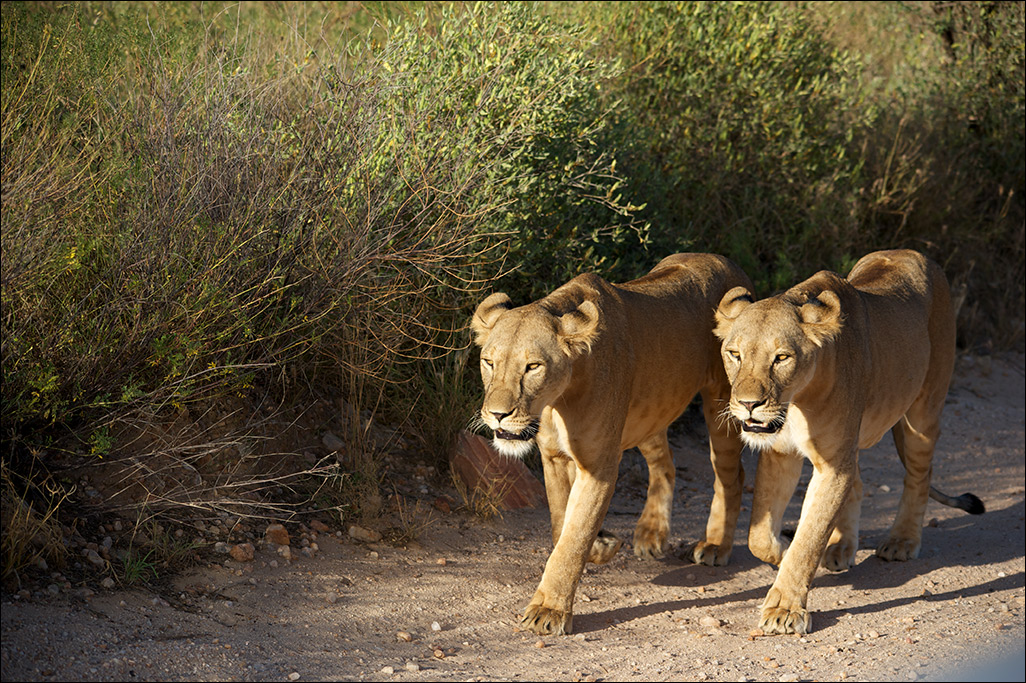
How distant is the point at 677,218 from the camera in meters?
9.27

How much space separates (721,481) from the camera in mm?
5914

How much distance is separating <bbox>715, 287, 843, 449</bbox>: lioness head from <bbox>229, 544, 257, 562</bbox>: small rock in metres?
2.49

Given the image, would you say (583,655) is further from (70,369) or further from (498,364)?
(70,369)

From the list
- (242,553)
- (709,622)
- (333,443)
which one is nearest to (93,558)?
(242,553)

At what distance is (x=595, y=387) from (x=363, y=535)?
1.78 meters

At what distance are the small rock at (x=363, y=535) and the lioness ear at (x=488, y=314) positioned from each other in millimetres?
1526

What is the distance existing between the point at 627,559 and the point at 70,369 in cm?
315

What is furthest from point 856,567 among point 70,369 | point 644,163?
point 70,369

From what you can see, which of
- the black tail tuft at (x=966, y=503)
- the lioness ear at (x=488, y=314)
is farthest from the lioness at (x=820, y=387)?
the lioness ear at (x=488, y=314)

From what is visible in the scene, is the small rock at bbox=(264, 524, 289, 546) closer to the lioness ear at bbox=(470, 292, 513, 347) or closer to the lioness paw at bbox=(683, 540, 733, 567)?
the lioness ear at bbox=(470, 292, 513, 347)

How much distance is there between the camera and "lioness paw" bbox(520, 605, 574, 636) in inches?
193

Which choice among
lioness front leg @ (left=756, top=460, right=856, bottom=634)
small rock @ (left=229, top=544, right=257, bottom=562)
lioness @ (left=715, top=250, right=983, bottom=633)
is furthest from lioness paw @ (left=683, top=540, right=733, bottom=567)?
small rock @ (left=229, top=544, right=257, bottom=562)

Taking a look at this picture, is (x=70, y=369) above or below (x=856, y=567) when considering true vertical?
above

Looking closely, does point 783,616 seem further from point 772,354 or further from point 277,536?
point 277,536
